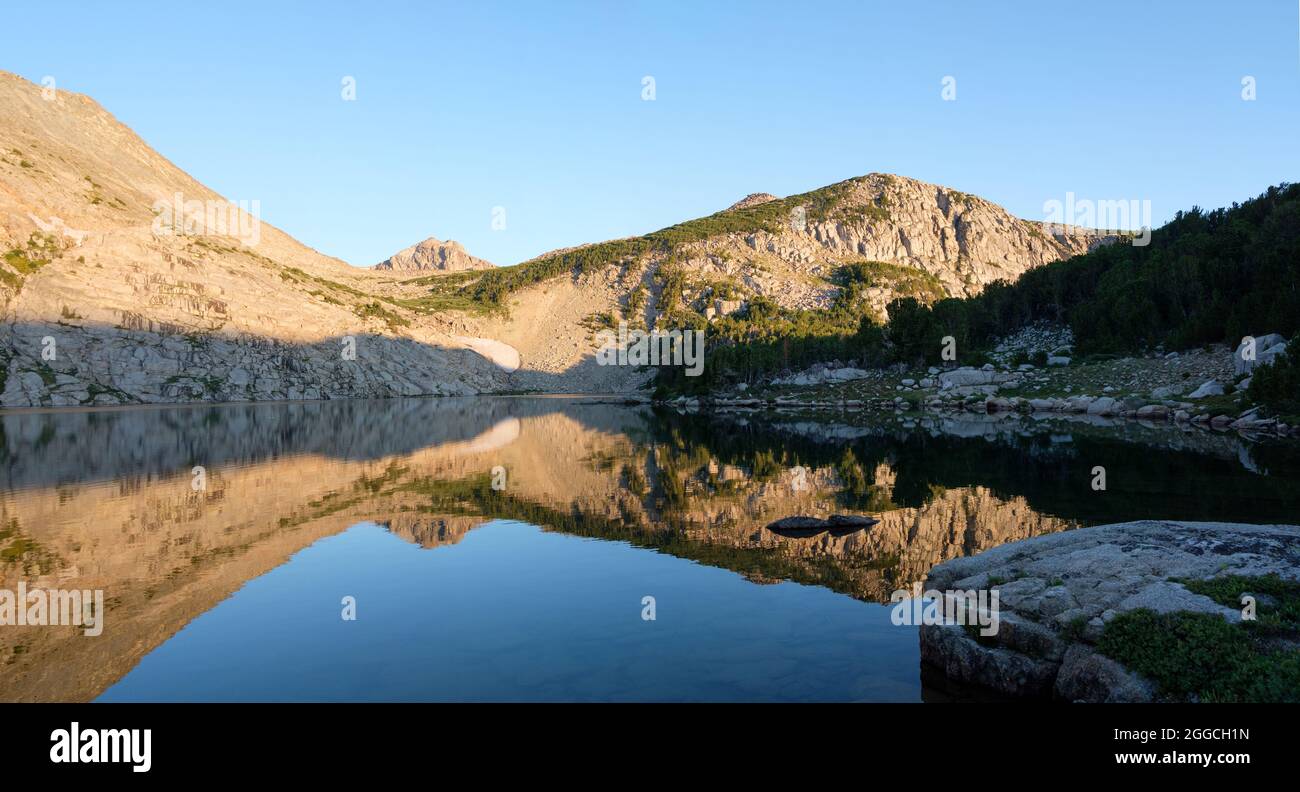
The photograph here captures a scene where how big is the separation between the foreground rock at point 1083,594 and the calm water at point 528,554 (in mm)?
1171

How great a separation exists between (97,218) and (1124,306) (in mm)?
188415

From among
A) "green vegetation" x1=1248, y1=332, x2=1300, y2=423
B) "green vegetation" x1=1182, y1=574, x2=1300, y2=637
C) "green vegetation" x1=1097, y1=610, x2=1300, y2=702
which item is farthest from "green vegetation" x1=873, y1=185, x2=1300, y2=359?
"green vegetation" x1=1097, y1=610, x2=1300, y2=702

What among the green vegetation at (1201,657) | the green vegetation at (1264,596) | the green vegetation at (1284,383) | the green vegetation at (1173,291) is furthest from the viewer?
the green vegetation at (1173,291)

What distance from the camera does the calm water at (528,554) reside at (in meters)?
13.1

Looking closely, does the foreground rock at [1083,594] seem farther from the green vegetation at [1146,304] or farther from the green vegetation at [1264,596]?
the green vegetation at [1146,304]

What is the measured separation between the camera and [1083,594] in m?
12.6

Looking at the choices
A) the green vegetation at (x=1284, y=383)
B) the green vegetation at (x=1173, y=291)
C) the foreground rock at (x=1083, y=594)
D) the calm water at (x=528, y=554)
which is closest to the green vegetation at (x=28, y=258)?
the calm water at (x=528, y=554)

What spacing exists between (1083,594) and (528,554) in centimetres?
1575

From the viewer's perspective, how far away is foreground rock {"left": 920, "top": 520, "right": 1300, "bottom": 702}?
437 inches

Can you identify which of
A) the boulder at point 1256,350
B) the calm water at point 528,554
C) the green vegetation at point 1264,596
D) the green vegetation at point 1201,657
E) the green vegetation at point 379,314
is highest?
the green vegetation at point 379,314

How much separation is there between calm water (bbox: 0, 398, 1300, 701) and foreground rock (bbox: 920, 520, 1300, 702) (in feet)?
3.84
